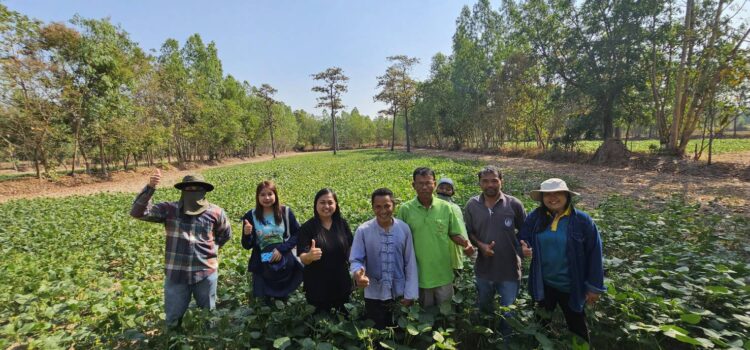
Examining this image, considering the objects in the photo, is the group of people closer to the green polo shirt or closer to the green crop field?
the green polo shirt

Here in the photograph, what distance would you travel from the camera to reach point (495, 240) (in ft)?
10.7

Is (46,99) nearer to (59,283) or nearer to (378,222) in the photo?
(59,283)

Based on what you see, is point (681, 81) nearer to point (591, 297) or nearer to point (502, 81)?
point (502, 81)

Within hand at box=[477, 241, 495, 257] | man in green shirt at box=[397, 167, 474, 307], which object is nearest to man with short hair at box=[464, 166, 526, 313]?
hand at box=[477, 241, 495, 257]

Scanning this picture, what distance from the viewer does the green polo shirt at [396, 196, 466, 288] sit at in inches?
120

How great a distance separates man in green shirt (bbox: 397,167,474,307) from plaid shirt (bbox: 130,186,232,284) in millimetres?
2063

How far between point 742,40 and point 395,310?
1986 cm

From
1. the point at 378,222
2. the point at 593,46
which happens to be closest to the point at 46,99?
the point at 378,222

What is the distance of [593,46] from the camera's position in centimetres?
2036

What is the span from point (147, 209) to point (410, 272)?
260 cm

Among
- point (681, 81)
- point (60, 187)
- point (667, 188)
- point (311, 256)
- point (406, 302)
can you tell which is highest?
point (681, 81)

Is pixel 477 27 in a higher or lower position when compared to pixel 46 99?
higher

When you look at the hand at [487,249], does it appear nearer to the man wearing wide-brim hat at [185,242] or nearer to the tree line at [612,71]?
the man wearing wide-brim hat at [185,242]

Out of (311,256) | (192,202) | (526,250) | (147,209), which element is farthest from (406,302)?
(147,209)
